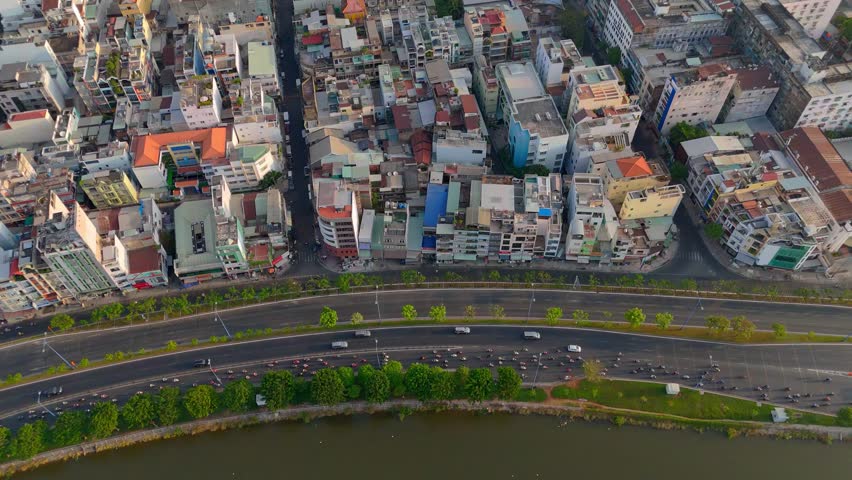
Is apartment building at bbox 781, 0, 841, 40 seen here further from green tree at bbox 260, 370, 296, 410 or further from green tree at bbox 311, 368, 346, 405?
green tree at bbox 260, 370, 296, 410

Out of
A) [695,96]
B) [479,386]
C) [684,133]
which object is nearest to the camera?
[479,386]

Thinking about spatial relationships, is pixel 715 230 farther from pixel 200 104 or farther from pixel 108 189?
pixel 108 189

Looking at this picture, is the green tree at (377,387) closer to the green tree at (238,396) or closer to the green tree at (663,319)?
the green tree at (238,396)

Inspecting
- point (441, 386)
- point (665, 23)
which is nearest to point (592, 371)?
point (441, 386)

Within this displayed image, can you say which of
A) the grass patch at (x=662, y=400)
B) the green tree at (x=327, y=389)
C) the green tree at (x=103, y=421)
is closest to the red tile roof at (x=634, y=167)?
the grass patch at (x=662, y=400)


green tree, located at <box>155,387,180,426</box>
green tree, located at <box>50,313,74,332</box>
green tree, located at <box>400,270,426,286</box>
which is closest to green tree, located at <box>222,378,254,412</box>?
green tree, located at <box>155,387,180,426</box>
